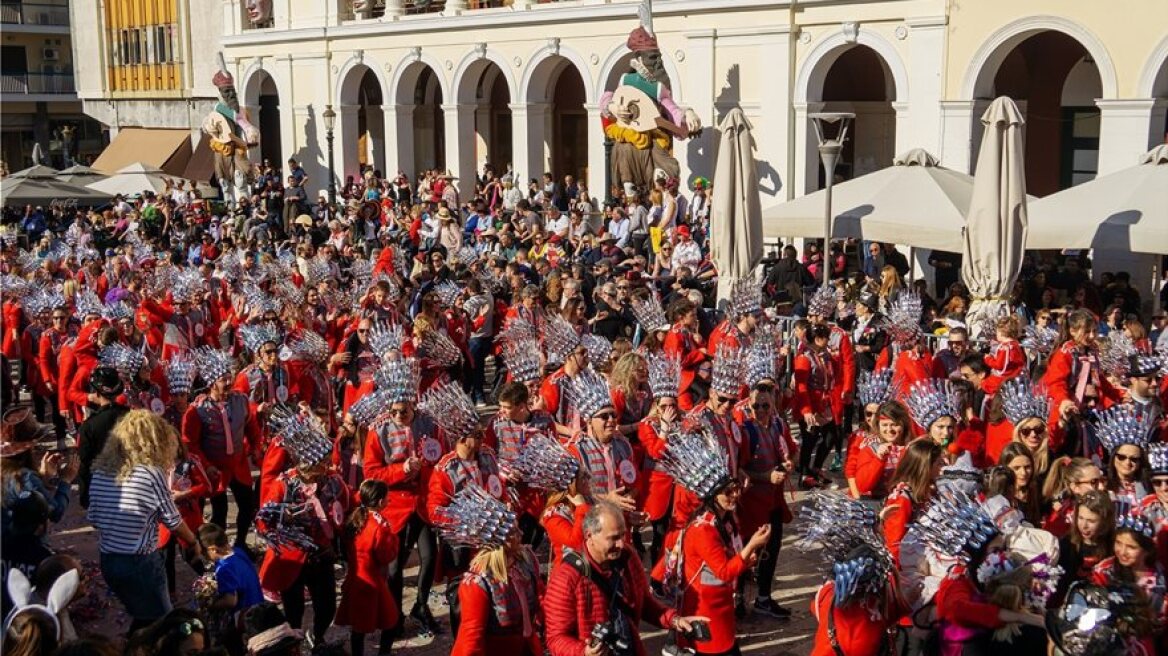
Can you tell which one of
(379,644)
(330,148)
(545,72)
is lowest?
(379,644)

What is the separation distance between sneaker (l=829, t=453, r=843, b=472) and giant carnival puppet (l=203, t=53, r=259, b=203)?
82.2 feet

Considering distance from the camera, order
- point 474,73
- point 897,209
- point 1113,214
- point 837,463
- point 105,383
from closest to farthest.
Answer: point 105,383, point 837,463, point 1113,214, point 897,209, point 474,73

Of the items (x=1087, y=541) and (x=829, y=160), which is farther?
(x=829, y=160)

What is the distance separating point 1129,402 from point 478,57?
2138 cm

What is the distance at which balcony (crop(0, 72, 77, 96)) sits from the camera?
160ft

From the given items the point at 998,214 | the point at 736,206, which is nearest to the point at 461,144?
the point at 736,206

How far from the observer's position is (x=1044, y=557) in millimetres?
5723

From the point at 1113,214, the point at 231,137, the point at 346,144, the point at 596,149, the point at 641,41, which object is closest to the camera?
the point at 1113,214

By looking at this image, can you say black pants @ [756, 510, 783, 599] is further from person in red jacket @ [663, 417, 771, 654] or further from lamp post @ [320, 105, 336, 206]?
lamp post @ [320, 105, 336, 206]

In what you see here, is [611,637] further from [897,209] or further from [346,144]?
[346,144]

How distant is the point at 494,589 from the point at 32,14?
51.9 m

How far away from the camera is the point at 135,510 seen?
6.46 meters

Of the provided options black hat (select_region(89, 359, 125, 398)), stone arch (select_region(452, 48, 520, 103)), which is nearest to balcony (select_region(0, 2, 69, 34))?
stone arch (select_region(452, 48, 520, 103))

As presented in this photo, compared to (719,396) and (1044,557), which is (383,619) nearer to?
(719,396)
